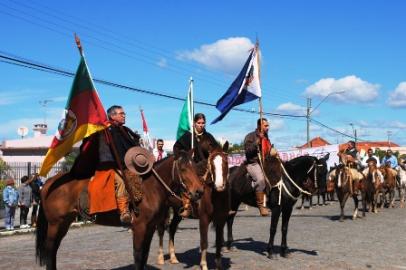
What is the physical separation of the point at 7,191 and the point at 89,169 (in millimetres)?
11110

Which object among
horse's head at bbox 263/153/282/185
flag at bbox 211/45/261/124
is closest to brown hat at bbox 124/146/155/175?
horse's head at bbox 263/153/282/185

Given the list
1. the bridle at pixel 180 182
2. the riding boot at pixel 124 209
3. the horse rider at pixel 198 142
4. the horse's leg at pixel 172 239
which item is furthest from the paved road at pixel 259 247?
the riding boot at pixel 124 209

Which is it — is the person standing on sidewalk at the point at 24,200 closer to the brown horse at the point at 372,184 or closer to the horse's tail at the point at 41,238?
the horse's tail at the point at 41,238

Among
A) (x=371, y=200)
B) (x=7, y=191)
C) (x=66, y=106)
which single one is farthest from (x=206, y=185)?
(x=371, y=200)

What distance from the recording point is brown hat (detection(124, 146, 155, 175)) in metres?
8.02

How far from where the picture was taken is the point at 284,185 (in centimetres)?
1185

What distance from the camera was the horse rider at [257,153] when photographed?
11.6 metres

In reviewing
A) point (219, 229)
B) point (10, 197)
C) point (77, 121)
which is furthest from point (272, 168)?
point (10, 197)

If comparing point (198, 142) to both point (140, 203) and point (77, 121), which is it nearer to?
point (140, 203)

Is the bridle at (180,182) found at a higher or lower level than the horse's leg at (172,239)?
higher

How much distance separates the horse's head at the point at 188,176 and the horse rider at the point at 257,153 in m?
3.54

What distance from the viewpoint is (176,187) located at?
828 centimetres

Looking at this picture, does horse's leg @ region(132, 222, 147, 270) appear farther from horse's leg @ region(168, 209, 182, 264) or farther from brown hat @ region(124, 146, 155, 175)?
horse's leg @ region(168, 209, 182, 264)

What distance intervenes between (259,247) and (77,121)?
665cm
